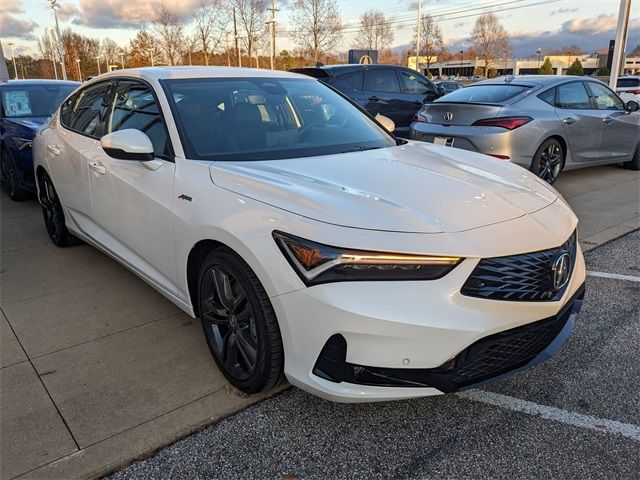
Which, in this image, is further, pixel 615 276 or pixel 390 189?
pixel 615 276

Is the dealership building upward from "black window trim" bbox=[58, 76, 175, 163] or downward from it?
upward

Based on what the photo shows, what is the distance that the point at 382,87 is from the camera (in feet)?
31.3

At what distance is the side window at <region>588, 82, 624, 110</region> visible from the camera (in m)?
7.63

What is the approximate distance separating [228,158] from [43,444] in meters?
1.62

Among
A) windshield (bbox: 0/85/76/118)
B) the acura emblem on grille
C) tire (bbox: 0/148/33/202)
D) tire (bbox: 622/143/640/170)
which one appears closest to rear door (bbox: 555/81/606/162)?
tire (bbox: 622/143/640/170)

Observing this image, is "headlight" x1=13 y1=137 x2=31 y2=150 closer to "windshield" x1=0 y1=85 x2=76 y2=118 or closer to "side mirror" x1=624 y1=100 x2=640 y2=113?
"windshield" x1=0 y1=85 x2=76 y2=118

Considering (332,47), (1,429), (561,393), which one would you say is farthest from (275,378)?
(332,47)

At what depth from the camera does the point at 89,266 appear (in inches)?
176

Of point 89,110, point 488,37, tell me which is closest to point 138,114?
point 89,110

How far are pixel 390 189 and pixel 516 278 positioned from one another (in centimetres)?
68

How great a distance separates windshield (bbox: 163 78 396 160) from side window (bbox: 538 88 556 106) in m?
4.00

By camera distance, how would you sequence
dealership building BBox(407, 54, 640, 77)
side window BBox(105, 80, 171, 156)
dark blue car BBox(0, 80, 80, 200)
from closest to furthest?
side window BBox(105, 80, 171, 156), dark blue car BBox(0, 80, 80, 200), dealership building BBox(407, 54, 640, 77)

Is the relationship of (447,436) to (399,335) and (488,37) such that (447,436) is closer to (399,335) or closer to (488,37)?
(399,335)

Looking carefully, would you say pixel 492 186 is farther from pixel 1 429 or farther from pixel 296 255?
pixel 1 429
